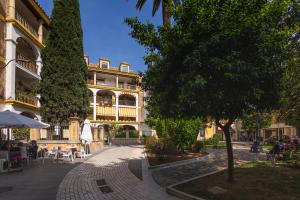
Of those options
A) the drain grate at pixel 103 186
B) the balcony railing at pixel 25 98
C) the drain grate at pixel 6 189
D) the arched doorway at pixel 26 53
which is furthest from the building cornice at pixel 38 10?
the drain grate at pixel 103 186

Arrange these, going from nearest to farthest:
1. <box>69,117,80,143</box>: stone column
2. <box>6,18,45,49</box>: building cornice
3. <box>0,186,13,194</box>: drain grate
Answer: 1. <box>0,186,13,194</box>: drain grate
2. <box>69,117,80,143</box>: stone column
3. <box>6,18,45,49</box>: building cornice

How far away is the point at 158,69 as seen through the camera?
30.7 feet

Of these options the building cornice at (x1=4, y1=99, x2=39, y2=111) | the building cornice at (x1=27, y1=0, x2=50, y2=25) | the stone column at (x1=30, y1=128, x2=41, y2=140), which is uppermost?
the building cornice at (x1=27, y1=0, x2=50, y2=25)

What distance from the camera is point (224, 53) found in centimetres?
810

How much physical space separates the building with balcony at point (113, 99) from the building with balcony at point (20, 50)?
1665 centimetres

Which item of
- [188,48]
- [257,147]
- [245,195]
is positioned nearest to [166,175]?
[245,195]

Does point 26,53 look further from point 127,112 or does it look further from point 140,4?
point 127,112

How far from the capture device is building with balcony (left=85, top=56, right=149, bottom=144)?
49531 mm

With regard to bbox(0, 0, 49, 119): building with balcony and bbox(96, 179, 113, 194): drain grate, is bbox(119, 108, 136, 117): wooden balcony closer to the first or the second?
bbox(0, 0, 49, 119): building with balcony

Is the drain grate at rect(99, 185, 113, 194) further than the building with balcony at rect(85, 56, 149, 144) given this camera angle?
No

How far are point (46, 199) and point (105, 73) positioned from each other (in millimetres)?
43909

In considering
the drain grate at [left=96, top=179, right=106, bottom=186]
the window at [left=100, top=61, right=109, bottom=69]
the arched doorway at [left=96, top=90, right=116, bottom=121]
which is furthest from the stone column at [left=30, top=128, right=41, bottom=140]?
the window at [left=100, top=61, right=109, bottom=69]

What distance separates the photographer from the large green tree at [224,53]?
7656 mm

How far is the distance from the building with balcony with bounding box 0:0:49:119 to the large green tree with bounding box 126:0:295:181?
15737mm
